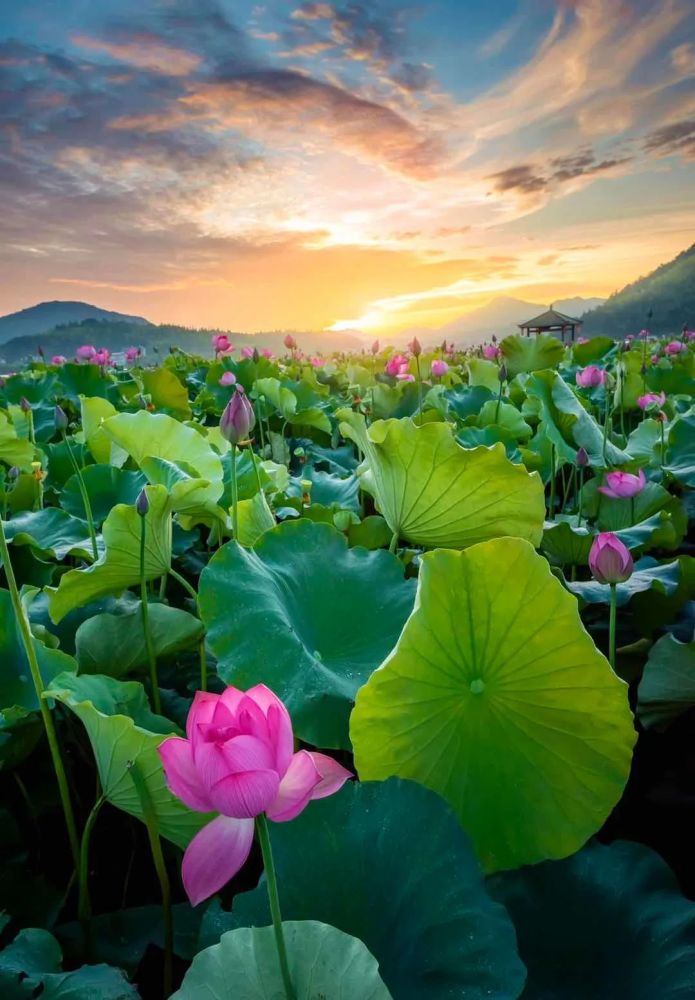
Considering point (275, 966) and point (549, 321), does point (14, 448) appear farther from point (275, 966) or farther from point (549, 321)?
point (549, 321)

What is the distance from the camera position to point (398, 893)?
1.35ft

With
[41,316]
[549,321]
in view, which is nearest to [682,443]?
[549,321]

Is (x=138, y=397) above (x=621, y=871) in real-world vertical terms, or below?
above

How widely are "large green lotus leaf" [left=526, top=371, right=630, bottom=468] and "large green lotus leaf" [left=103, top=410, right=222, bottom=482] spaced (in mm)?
574

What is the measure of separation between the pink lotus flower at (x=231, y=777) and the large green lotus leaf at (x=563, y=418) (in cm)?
100

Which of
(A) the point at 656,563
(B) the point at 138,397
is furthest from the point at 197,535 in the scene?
(B) the point at 138,397

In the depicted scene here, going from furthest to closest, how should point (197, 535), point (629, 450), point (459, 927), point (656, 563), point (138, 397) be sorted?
point (138, 397), point (629, 450), point (197, 535), point (656, 563), point (459, 927)

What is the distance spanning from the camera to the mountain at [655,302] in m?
36.7

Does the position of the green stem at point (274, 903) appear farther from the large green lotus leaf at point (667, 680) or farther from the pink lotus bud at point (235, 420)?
the pink lotus bud at point (235, 420)

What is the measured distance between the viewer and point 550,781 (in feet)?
1.59

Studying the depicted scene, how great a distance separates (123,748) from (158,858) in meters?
0.09

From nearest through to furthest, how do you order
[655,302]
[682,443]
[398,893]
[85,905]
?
[398,893] < [85,905] < [682,443] < [655,302]

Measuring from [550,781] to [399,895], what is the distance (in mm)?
135

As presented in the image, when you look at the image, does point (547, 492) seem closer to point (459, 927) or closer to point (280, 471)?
point (280, 471)
